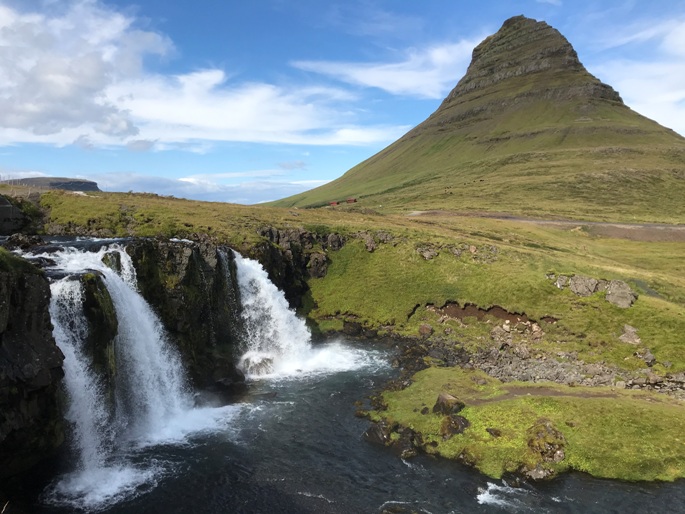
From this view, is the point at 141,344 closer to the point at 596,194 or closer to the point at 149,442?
the point at 149,442

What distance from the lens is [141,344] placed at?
126 feet

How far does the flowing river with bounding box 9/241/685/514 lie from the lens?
26031 mm

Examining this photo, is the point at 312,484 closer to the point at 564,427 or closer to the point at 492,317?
the point at 564,427

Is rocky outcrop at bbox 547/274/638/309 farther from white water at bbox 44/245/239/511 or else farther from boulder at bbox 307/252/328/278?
white water at bbox 44/245/239/511

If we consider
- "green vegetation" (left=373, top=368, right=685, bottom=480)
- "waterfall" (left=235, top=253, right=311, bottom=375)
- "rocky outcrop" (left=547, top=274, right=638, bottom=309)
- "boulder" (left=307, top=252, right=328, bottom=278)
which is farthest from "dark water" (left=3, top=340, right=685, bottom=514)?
"boulder" (left=307, top=252, right=328, bottom=278)

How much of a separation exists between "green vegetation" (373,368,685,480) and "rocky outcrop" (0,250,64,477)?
23.5 meters

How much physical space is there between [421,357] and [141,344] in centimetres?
2907

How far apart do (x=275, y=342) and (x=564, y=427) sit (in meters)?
31.7

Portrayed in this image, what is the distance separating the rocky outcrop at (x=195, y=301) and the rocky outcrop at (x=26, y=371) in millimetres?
14277

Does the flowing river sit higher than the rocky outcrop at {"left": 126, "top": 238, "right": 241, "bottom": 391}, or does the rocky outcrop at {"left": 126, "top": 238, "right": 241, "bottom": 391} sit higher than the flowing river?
the rocky outcrop at {"left": 126, "top": 238, "right": 241, "bottom": 391}

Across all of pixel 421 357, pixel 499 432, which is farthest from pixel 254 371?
pixel 499 432

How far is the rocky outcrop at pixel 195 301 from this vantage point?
43344mm

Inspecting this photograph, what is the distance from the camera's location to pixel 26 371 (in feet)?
83.9

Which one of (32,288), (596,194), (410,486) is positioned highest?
(596,194)
